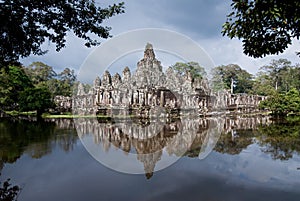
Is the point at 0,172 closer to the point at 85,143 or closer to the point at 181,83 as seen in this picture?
the point at 85,143

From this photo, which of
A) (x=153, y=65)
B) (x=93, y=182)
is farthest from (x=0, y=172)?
(x=153, y=65)

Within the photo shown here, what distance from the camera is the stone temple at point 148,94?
25844 mm

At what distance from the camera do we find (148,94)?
85.3 feet

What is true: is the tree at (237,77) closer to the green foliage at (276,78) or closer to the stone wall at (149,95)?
the green foliage at (276,78)

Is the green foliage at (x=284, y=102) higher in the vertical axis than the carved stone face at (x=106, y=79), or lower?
lower

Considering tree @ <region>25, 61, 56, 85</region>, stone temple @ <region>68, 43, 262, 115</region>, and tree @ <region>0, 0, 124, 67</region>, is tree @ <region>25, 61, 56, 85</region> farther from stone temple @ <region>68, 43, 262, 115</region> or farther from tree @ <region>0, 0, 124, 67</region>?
tree @ <region>0, 0, 124, 67</region>

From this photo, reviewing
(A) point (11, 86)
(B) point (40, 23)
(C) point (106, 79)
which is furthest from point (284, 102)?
(A) point (11, 86)

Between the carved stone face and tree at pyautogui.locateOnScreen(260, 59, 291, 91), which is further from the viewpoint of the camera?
tree at pyautogui.locateOnScreen(260, 59, 291, 91)

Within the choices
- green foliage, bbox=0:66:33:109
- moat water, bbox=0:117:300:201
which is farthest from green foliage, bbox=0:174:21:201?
green foliage, bbox=0:66:33:109

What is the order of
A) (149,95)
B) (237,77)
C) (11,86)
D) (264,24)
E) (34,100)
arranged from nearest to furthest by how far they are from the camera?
(264,24) < (149,95) < (34,100) < (11,86) < (237,77)

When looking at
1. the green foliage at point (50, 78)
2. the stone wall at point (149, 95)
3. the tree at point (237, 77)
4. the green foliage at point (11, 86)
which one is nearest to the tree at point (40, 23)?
the stone wall at point (149, 95)

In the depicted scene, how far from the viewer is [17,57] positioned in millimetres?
5680

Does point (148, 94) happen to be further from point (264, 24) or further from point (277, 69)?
point (277, 69)

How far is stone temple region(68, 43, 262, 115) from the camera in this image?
25.8 metres
